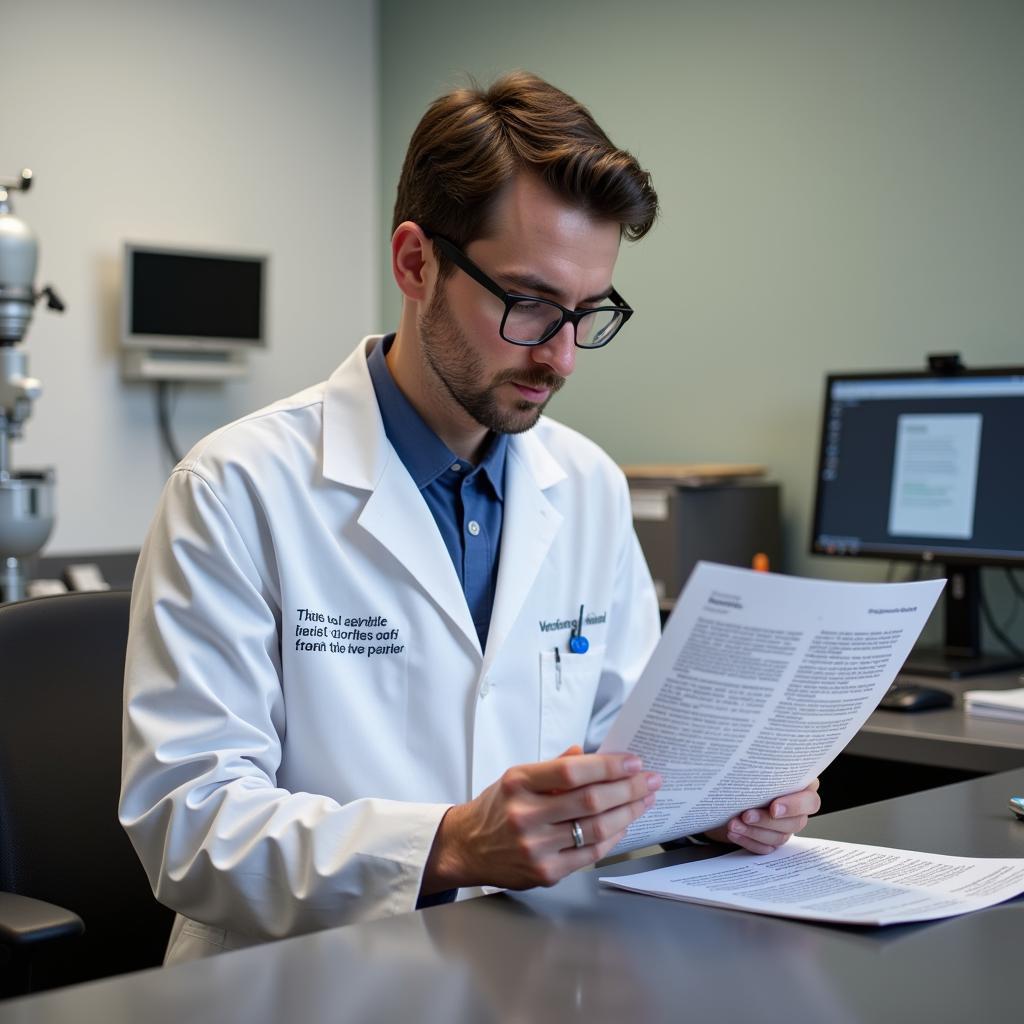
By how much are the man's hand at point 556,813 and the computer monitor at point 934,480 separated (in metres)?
1.41

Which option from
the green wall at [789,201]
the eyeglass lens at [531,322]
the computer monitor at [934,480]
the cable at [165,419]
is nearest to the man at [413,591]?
the eyeglass lens at [531,322]

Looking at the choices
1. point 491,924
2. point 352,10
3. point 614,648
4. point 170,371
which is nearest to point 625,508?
point 614,648

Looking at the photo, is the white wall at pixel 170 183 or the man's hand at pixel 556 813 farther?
the white wall at pixel 170 183

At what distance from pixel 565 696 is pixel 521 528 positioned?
0.61 feet

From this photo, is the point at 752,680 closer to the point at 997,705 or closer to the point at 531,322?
the point at 531,322

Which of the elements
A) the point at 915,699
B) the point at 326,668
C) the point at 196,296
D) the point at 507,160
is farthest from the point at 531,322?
the point at 196,296

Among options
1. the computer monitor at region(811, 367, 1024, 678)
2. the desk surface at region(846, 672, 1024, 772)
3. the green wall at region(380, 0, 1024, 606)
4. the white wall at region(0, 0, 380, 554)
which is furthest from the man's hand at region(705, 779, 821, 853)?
the white wall at region(0, 0, 380, 554)

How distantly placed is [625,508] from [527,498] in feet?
0.58

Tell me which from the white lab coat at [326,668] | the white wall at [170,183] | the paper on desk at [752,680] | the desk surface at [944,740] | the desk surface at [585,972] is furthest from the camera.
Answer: the white wall at [170,183]

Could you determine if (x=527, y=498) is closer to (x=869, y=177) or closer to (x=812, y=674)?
(x=812, y=674)

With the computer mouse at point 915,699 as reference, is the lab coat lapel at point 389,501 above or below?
above

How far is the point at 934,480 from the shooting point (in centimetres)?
231

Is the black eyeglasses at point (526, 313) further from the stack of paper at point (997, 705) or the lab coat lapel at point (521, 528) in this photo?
the stack of paper at point (997, 705)

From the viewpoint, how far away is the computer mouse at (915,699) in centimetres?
193
